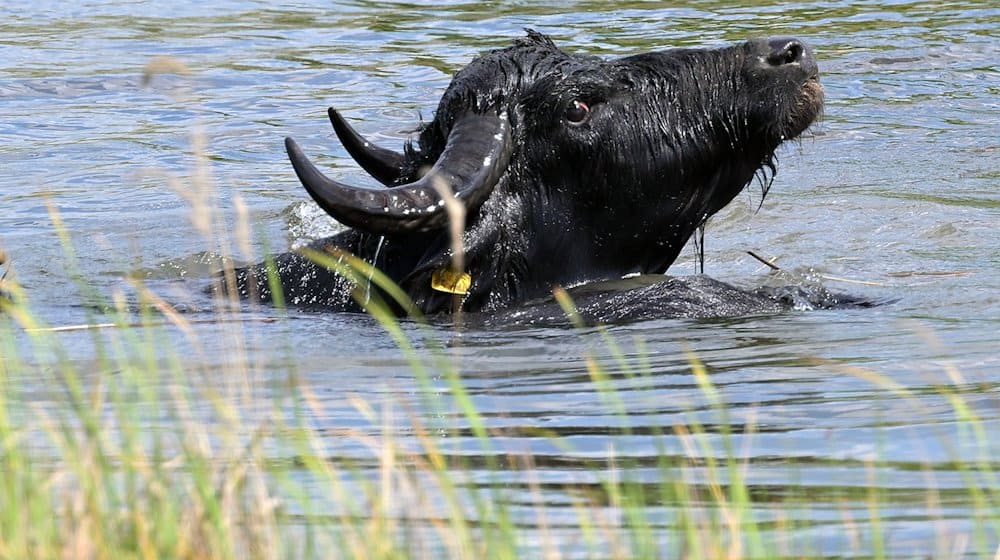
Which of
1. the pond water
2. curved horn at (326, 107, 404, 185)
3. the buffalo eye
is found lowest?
the pond water

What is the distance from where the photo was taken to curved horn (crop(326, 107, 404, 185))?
25.1 feet

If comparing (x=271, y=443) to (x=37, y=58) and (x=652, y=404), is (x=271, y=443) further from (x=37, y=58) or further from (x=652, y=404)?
(x=37, y=58)

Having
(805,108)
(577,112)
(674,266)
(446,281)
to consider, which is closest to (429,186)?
(446,281)

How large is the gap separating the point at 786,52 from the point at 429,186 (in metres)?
1.63

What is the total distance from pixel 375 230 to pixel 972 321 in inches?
91.7

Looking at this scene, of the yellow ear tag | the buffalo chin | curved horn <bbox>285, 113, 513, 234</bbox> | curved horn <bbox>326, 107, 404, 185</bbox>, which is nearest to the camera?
curved horn <bbox>285, 113, 513, 234</bbox>

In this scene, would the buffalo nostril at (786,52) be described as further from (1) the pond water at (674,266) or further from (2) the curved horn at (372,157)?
(2) the curved horn at (372,157)

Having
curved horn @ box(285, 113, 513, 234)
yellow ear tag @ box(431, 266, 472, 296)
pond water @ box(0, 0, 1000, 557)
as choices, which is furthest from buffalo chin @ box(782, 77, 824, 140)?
yellow ear tag @ box(431, 266, 472, 296)

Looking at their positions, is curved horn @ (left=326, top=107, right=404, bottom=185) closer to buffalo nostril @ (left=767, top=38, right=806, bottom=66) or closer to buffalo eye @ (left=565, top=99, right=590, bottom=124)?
buffalo eye @ (left=565, top=99, right=590, bottom=124)

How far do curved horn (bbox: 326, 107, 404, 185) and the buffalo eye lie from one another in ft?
2.67

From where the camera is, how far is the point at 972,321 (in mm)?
6805

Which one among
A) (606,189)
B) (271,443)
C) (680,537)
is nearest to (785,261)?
(606,189)

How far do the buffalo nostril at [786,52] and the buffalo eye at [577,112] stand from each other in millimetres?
799

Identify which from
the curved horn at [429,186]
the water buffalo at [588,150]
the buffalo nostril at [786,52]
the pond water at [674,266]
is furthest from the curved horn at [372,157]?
the buffalo nostril at [786,52]
